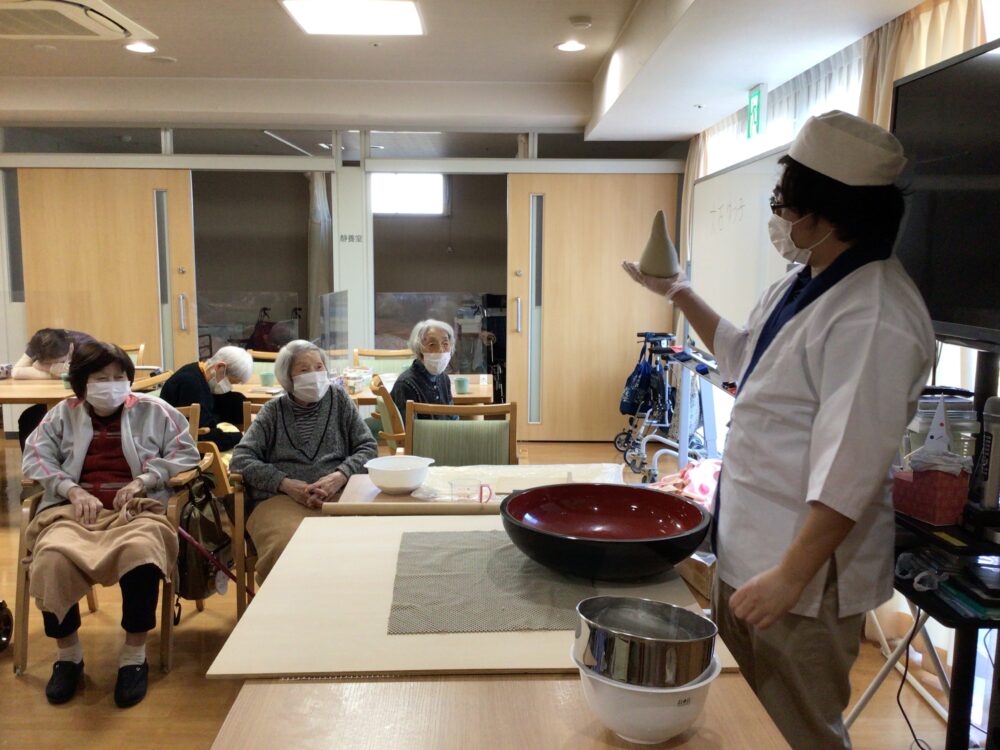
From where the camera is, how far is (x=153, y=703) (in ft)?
7.67

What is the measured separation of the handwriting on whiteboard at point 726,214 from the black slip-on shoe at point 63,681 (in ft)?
10.8

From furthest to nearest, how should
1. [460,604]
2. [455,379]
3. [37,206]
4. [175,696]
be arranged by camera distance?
[37,206] < [455,379] < [175,696] < [460,604]

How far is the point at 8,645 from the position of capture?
2.65 m

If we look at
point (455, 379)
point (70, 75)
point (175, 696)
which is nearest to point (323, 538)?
point (175, 696)

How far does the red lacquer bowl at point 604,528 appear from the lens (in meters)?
1.17

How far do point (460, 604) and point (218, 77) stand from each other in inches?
195

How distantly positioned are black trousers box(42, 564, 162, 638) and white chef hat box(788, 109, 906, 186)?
2.17 metres

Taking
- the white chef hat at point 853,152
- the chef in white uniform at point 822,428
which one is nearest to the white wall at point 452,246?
the chef in white uniform at point 822,428

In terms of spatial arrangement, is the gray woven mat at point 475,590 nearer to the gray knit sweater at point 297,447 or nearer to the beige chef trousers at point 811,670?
the beige chef trousers at point 811,670

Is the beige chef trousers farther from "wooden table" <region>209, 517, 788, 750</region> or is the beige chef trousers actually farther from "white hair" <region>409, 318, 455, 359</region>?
"white hair" <region>409, 318, 455, 359</region>

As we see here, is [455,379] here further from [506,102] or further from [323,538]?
[323,538]

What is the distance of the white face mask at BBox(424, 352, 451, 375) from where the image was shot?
3639 mm

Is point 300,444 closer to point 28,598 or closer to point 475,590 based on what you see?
point 28,598

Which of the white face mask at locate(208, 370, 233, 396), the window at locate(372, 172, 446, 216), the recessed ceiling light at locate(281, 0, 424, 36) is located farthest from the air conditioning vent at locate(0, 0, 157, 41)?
the window at locate(372, 172, 446, 216)
